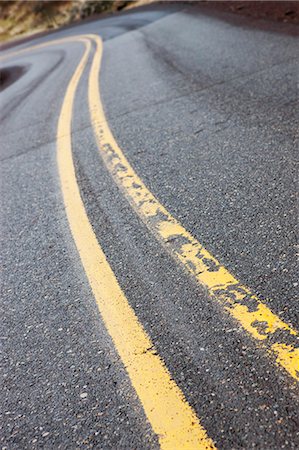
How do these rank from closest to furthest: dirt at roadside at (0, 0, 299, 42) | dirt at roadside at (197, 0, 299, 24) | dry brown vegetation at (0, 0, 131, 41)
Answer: dirt at roadside at (197, 0, 299, 24) < dirt at roadside at (0, 0, 299, 42) < dry brown vegetation at (0, 0, 131, 41)

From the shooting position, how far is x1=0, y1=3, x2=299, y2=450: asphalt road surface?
1914mm

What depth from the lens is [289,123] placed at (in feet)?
14.2

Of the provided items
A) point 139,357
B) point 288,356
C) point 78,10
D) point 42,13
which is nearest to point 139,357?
point 139,357

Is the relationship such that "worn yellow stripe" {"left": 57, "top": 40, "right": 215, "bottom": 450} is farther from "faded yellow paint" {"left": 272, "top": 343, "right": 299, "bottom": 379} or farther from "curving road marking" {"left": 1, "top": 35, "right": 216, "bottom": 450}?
"faded yellow paint" {"left": 272, "top": 343, "right": 299, "bottom": 379}

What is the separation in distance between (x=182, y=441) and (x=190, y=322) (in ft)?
Result: 2.13

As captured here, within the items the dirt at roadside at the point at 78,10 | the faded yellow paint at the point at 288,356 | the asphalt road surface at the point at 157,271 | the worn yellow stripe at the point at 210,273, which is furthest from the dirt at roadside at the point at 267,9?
the faded yellow paint at the point at 288,356

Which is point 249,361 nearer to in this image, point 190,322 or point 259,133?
point 190,322

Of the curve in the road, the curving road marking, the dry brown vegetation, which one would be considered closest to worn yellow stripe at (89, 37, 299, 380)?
the curve in the road

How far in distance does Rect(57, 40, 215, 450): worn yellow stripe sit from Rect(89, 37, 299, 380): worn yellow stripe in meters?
0.40

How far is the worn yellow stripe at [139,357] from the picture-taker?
1788 millimetres

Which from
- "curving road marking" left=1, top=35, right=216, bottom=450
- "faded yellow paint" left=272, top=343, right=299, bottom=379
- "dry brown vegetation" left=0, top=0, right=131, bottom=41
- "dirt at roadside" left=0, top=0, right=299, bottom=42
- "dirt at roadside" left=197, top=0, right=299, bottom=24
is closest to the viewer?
"curving road marking" left=1, top=35, right=216, bottom=450

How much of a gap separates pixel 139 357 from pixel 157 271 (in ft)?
2.21

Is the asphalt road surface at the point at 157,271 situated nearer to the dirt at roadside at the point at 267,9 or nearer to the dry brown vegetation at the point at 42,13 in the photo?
the dirt at roadside at the point at 267,9

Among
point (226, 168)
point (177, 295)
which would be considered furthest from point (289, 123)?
point (177, 295)
